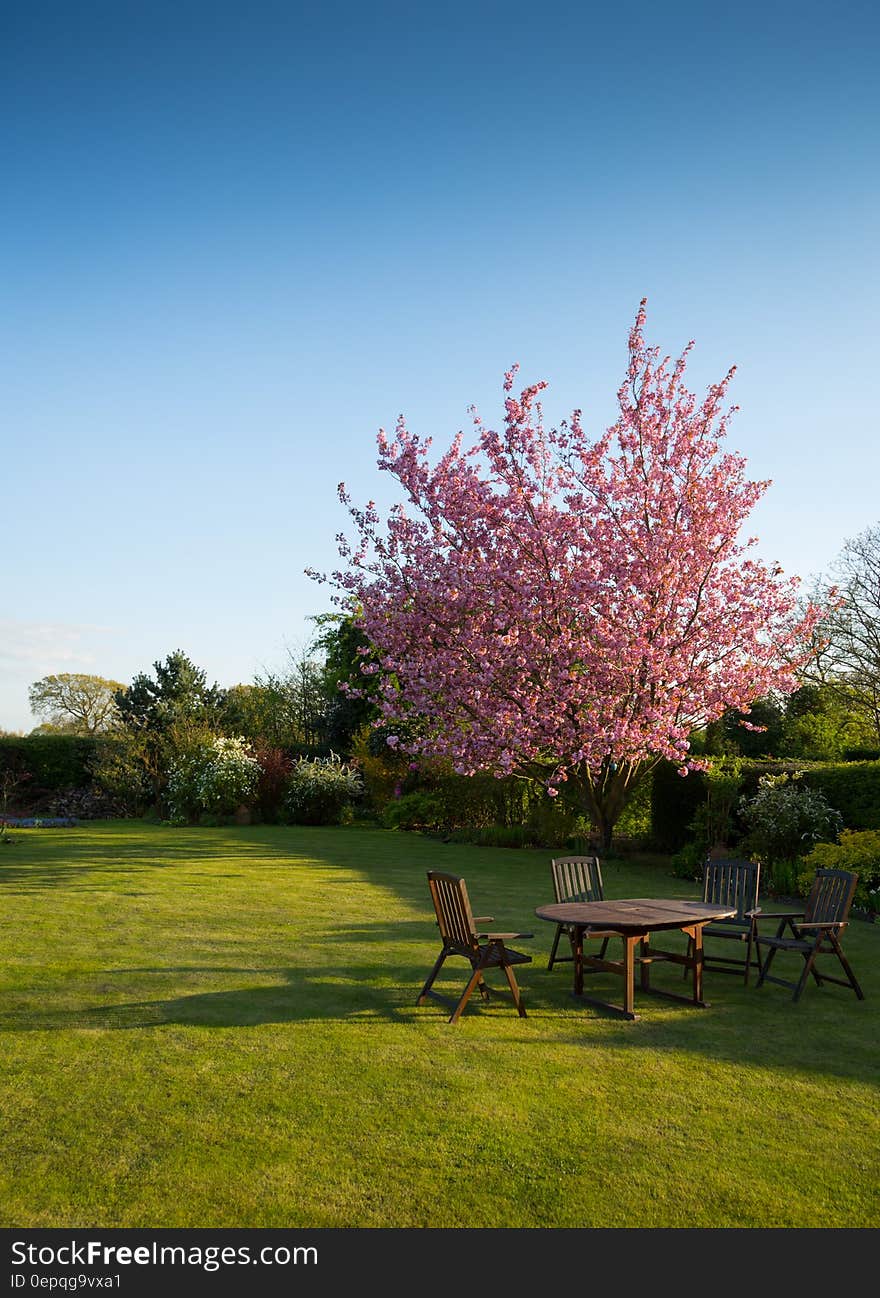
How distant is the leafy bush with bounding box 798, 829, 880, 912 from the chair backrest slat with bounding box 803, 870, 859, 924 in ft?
13.0

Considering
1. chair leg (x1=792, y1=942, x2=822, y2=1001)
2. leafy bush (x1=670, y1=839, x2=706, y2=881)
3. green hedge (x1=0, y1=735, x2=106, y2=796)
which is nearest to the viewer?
chair leg (x1=792, y1=942, x2=822, y2=1001)

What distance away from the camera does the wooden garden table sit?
686 centimetres

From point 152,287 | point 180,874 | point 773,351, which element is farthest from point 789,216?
point 180,874

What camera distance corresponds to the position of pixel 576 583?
48.5ft

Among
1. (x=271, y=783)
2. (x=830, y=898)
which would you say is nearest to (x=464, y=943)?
(x=830, y=898)

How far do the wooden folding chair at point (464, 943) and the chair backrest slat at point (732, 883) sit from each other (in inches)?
106

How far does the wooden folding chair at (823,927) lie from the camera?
731 cm

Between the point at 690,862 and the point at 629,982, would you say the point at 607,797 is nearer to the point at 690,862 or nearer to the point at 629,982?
the point at 690,862

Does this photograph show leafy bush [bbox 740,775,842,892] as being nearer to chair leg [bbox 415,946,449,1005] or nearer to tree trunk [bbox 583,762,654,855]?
tree trunk [bbox 583,762,654,855]

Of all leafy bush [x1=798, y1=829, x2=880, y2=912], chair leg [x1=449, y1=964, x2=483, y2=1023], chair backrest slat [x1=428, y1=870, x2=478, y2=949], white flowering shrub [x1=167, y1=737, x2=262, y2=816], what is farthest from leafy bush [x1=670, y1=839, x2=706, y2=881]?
white flowering shrub [x1=167, y1=737, x2=262, y2=816]

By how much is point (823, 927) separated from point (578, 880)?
232 cm

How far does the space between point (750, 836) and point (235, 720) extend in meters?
18.4

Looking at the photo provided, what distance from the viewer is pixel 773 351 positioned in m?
12.8

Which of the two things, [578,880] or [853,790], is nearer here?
[578,880]
